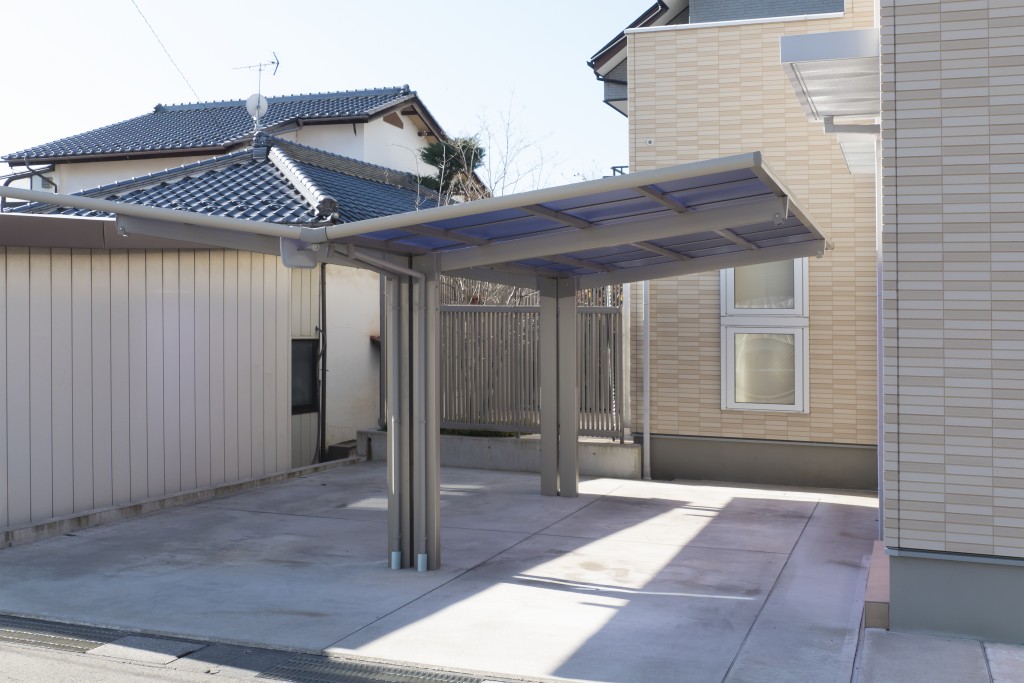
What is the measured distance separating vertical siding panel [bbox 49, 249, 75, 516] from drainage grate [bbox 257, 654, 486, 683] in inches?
177

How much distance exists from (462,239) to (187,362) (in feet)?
14.6

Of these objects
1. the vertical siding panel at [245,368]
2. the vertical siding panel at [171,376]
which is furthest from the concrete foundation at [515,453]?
the vertical siding panel at [171,376]

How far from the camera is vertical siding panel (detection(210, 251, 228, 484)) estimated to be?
34.9ft

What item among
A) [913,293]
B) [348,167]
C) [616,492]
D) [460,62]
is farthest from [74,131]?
[913,293]

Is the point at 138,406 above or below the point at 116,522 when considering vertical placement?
above

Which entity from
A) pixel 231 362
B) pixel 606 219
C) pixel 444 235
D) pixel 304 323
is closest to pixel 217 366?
pixel 231 362

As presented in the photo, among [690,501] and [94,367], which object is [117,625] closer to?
[94,367]

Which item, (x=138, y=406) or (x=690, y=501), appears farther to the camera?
(x=690, y=501)

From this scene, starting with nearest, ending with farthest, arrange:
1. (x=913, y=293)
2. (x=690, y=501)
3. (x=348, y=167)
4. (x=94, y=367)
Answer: (x=913, y=293) < (x=94, y=367) < (x=690, y=501) < (x=348, y=167)

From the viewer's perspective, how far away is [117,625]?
5961 mm

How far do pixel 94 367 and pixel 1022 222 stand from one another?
7.76 m

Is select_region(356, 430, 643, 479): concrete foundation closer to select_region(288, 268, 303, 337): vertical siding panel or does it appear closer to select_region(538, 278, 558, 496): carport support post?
select_region(538, 278, 558, 496): carport support post

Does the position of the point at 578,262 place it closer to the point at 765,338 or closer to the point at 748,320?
the point at 748,320

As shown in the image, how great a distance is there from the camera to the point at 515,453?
12734 millimetres
